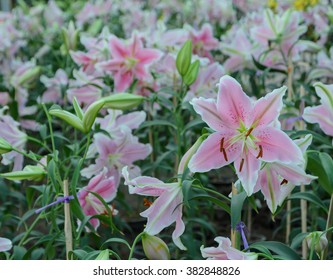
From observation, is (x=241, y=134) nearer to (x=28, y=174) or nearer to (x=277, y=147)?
(x=277, y=147)

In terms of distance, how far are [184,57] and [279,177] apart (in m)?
0.60

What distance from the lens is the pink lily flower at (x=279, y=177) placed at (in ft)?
3.84

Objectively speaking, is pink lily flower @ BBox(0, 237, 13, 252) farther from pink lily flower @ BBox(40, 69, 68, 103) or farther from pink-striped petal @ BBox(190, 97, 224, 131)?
pink lily flower @ BBox(40, 69, 68, 103)

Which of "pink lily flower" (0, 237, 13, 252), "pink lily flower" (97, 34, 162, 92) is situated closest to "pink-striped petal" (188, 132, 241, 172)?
"pink lily flower" (0, 237, 13, 252)

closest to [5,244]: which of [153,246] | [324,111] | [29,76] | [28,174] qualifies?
[28,174]

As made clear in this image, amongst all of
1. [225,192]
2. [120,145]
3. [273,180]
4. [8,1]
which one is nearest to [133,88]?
[120,145]

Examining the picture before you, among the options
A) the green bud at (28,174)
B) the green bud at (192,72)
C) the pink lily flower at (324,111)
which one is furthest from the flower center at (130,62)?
the pink lily flower at (324,111)

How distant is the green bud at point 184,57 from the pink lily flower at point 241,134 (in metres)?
0.59

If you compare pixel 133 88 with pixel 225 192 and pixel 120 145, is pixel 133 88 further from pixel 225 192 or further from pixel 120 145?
pixel 225 192

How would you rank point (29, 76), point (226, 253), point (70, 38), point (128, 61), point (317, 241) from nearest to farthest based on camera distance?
point (226, 253) < point (317, 241) < point (128, 61) < point (29, 76) < point (70, 38)

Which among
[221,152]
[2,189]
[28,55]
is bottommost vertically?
[28,55]

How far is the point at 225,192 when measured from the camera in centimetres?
272

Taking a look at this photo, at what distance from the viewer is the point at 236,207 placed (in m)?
1.15

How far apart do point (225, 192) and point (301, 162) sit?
162 cm
